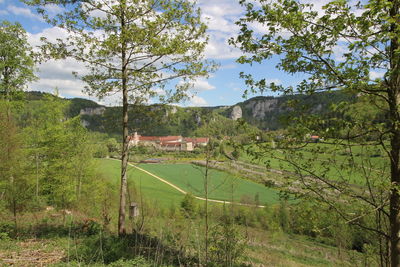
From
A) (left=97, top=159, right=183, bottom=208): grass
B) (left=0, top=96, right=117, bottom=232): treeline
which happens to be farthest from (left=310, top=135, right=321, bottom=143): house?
(left=97, top=159, right=183, bottom=208): grass

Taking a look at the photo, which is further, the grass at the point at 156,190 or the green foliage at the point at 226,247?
the grass at the point at 156,190

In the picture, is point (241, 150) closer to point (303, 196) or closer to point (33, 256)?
point (303, 196)

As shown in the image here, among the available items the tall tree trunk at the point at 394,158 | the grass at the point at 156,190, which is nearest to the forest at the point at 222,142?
the tall tree trunk at the point at 394,158

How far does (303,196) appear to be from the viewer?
415 centimetres

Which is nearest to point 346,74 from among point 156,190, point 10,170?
point 10,170

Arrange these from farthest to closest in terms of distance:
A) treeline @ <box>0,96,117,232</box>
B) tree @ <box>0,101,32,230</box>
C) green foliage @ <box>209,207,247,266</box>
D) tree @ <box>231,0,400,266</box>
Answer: treeline @ <box>0,96,117,232</box> → tree @ <box>0,101,32,230</box> → green foliage @ <box>209,207,247,266</box> → tree @ <box>231,0,400,266</box>

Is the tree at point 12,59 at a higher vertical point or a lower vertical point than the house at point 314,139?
higher

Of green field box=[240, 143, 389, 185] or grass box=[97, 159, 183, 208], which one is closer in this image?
green field box=[240, 143, 389, 185]

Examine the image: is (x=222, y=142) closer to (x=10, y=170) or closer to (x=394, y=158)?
(x=394, y=158)

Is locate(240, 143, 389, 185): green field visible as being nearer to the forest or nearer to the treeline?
the forest

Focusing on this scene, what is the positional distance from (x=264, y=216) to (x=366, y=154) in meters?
36.0

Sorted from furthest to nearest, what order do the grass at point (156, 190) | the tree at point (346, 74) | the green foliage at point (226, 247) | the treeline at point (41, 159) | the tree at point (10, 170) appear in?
the grass at point (156, 190) → the treeline at point (41, 159) → the tree at point (10, 170) → the green foliage at point (226, 247) → the tree at point (346, 74)

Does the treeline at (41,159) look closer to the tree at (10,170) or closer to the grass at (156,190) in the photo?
the tree at (10,170)

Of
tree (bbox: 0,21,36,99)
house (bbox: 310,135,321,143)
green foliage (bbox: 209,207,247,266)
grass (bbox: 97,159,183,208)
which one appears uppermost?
tree (bbox: 0,21,36,99)
